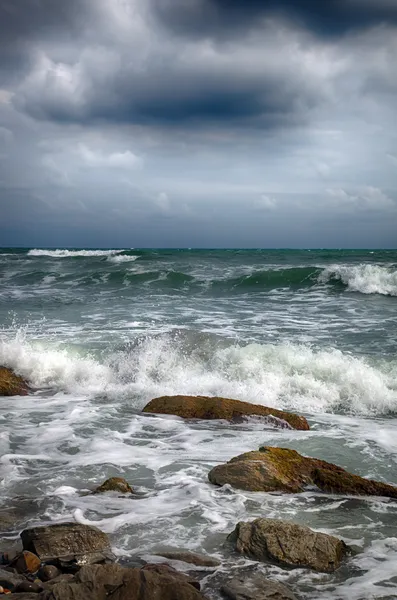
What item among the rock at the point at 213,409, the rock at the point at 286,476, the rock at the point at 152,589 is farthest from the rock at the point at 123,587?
the rock at the point at 213,409

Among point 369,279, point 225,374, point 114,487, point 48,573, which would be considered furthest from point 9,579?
point 369,279

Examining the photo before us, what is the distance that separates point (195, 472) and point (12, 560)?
250 centimetres

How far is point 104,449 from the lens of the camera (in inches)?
263

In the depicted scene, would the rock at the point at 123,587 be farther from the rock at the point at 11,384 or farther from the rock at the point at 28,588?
the rock at the point at 11,384

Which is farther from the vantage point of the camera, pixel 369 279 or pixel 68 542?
pixel 369 279

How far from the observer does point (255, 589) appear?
333cm

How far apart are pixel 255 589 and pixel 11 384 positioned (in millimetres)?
7273

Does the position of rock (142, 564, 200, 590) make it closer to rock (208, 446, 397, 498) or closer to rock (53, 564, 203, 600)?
rock (53, 564, 203, 600)

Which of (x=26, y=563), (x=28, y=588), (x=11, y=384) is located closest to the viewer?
(x=28, y=588)

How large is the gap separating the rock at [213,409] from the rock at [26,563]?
4.47 m

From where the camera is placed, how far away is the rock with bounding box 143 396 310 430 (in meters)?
7.73

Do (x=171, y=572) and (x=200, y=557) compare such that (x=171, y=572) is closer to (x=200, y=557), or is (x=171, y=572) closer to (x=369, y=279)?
(x=200, y=557)

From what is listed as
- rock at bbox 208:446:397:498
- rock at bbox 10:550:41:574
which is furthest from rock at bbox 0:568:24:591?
rock at bbox 208:446:397:498

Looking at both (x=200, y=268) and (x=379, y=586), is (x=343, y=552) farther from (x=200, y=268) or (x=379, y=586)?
(x=200, y=268)
